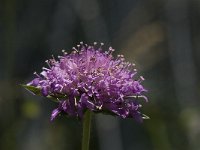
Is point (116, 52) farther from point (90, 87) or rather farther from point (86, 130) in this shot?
point (86, 130)

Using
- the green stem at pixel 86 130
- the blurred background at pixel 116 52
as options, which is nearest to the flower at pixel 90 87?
the green stem at pixel 86 130

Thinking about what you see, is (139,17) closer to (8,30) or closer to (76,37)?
(76,37)

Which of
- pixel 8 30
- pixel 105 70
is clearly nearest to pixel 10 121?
pixel 8 30

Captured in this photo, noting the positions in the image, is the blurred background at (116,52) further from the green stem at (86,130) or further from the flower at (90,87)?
the green stem at (86,130)

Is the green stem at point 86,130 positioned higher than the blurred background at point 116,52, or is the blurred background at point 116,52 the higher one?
the blurred background at point 116,52

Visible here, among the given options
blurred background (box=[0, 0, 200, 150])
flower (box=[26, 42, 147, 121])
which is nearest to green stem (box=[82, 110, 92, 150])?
flower (box=[26, 42, 147, 121])

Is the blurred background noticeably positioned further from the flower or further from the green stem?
the green stem

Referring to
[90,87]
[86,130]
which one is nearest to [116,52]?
[90,87]
